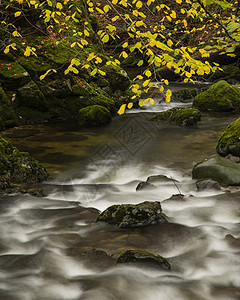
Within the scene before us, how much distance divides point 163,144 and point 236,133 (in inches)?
100

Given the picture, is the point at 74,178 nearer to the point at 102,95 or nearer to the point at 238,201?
the point at 238,201

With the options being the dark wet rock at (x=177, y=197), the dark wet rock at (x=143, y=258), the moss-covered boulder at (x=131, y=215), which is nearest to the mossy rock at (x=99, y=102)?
the dark wet rock at (x=177, y=197)

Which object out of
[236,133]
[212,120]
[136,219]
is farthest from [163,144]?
[136,219]

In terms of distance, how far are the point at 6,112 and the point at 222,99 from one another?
8.52m

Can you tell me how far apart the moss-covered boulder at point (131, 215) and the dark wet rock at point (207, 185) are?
152cm

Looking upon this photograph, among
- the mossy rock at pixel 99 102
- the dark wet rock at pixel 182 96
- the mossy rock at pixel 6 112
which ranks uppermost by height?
the mossy rock at pixel 6 112

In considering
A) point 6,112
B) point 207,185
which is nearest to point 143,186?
point 207,185

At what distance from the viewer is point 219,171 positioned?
601 cm

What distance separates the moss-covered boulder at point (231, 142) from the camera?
7137 mm

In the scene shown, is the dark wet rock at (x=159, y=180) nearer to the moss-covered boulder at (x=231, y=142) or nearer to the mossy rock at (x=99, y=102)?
the moss-covered boulder at (x=231, y=142)

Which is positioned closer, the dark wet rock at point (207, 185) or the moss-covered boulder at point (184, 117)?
the dark wet rock at point (207, 185)

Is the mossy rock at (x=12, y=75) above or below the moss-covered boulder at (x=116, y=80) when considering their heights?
above

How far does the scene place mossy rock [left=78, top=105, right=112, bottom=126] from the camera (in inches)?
453

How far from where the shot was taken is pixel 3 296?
3.10 m
